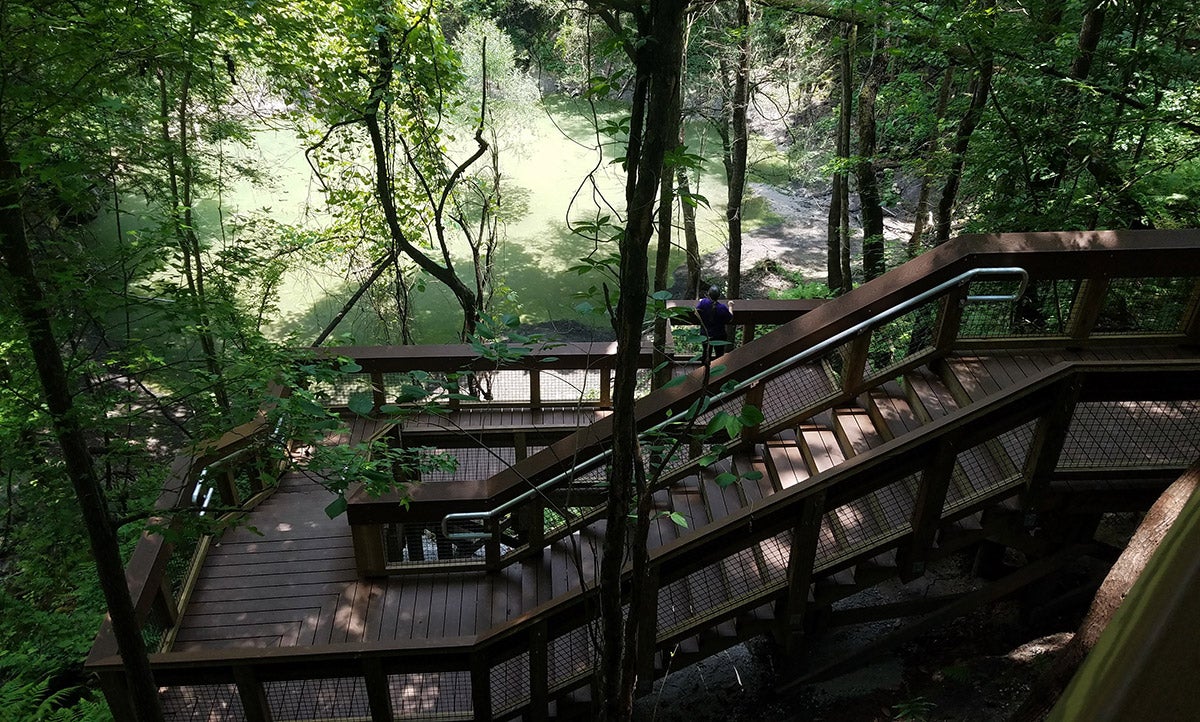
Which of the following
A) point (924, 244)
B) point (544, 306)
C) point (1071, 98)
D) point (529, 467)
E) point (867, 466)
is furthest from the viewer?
point (544, 306)

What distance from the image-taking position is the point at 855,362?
211 inches

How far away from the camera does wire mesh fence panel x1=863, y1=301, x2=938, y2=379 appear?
5570 millimetres

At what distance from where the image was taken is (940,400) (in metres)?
5.28

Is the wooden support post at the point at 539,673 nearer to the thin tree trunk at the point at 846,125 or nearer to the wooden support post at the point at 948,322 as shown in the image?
the wooden support post at the point at 948,322

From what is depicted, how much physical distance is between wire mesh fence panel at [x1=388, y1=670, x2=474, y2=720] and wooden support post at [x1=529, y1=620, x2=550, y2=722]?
47cm

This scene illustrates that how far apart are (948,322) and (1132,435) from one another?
1.40 meters

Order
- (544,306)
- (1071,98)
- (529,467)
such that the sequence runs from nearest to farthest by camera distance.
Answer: (529,467) → (1071,98) → (544,306)

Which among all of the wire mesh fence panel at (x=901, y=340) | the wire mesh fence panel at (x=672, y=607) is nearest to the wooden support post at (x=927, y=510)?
the wire mesh fence panel at (x=901, y=340)

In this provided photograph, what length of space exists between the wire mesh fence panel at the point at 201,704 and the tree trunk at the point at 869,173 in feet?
30.2

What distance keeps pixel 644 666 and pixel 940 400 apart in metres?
2.82

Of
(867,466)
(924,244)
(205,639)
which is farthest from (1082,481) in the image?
(924,244)

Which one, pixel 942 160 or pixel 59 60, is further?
pixel 942 160

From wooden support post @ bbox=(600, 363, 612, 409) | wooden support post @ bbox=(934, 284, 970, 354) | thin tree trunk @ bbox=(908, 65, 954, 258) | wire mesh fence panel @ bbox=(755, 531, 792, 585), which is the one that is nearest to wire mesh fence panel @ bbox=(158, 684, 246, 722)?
wire mesh fence panel @ bbox=(755, 531, 792, 585)

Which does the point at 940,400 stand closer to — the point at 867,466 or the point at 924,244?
the point at 867,466
